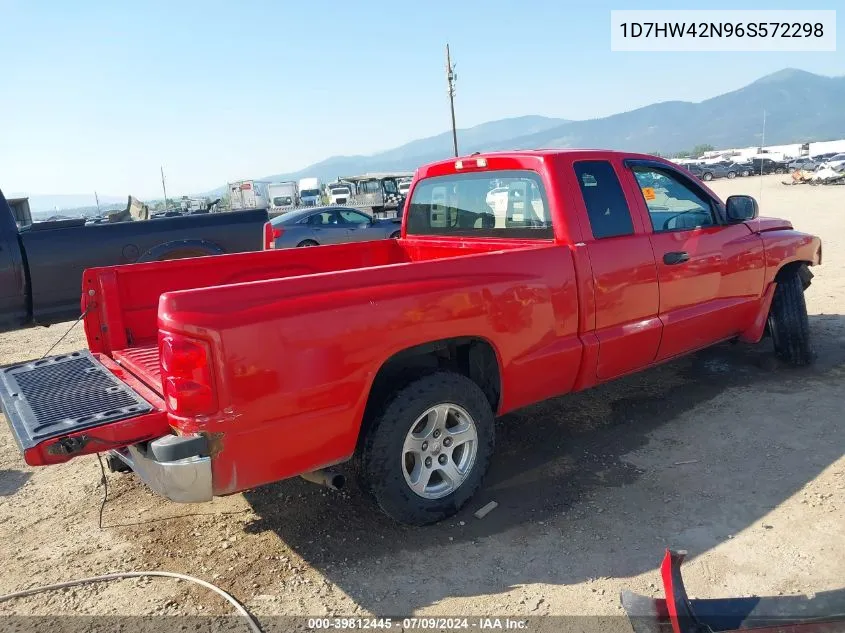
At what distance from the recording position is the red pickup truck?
101 inches

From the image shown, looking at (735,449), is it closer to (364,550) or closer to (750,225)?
(750,225)

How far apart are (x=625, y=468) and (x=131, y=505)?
3.00 metres

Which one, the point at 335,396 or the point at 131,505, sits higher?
the point at 335,396

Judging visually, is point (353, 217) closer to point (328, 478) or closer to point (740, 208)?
point (740, 208)

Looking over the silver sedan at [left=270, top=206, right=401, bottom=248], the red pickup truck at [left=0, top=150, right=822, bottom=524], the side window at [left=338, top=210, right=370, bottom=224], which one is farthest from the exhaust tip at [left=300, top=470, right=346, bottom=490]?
the side window at [left=338, top=210, right=370, bottom=224]

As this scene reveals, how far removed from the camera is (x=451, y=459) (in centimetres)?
335

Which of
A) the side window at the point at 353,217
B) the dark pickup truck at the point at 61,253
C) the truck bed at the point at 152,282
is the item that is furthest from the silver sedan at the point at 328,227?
the truck bed at the point at 152,282

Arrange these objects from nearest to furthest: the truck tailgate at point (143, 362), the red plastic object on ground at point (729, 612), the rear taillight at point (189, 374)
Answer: the red plastic object on ground at point (729, 612) → the rear taillight at point (189, 374) → the truck tailgate at point (143, 362)

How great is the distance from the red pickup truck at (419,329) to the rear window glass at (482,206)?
0.05ft

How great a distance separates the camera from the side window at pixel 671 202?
14.1ft

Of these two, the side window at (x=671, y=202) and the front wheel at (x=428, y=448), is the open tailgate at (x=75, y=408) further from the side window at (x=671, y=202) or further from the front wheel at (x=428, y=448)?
the side window at (x=671, y=202)

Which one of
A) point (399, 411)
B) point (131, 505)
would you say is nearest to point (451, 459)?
point (399, 411)

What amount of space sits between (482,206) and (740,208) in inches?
75.2

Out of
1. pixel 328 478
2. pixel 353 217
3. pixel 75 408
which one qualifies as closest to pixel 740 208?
pixel 328 478
